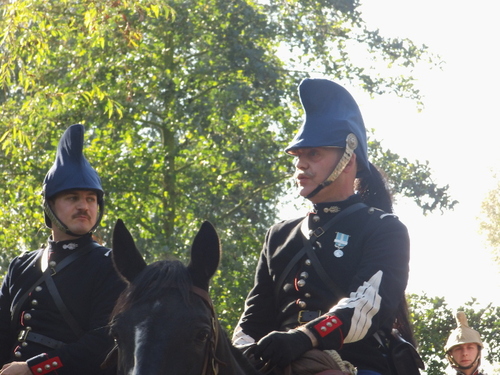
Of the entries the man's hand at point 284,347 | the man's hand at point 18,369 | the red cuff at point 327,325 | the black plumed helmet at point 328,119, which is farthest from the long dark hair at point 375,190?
the man's hand at point 18,369

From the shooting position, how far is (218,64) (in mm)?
17156

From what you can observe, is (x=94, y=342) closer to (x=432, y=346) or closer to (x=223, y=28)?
(x=432, y=346)

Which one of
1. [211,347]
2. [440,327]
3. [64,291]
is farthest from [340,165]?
[440,327]

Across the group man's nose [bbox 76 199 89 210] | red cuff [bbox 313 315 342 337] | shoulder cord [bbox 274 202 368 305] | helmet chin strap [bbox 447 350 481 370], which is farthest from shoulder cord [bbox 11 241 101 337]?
helmet chin strap [bbox 447 350 481 370]

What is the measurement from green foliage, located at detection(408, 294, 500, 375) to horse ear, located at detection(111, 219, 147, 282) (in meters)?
8.97

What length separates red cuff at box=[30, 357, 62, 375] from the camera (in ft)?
18.0

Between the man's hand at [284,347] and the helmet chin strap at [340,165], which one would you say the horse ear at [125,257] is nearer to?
the man's hand at [284,347]

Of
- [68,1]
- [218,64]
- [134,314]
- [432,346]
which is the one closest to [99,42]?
[218,64]

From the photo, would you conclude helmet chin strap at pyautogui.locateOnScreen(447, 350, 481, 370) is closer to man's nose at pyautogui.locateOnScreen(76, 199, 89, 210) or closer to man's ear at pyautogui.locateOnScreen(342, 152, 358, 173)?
man's ear at pyautogui.locateOnScreen(342, 152, 358, 173)

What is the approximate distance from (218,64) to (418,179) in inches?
171

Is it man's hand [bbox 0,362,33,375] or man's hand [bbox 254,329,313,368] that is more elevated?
man's hand [bbox 254,329,313,368]

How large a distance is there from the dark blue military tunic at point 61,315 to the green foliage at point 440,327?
25.1ft

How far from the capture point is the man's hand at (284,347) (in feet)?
14.6

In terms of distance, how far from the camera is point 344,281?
16.7ft
